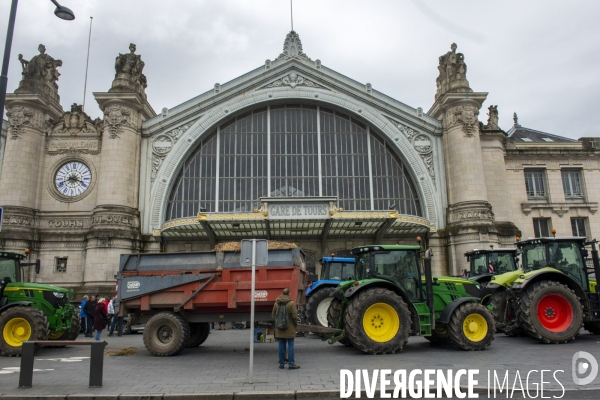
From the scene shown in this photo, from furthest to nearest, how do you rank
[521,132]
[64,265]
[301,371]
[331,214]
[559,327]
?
[521,132]
[64,265]
[331,214]
[559,327]
[301,371]

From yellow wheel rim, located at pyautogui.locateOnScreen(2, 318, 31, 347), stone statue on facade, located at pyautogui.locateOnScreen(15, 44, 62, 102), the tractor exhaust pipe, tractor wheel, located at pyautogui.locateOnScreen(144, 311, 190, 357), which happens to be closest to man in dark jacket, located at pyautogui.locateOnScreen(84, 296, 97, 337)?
yellow wheel rim, located at pyautogui.locateOnScreen(2, 318, 31, 347)

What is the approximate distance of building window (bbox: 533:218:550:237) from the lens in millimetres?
27375

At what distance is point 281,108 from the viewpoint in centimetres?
2775

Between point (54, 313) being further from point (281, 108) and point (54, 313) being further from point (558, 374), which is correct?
point (281, 108)

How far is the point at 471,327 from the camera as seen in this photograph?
11.5m

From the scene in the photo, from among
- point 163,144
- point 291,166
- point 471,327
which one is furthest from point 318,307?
point 163,144

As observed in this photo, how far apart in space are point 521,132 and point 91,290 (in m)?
30.7

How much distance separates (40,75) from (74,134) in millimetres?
4131

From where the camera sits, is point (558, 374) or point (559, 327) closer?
point (558, 374)

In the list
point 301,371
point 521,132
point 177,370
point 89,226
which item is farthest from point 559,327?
point 521,132

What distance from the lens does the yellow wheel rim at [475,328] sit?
11508mm

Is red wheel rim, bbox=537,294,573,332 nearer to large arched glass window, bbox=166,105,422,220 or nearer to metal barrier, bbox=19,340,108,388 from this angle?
metal barrier, bbox=19,340,108,388

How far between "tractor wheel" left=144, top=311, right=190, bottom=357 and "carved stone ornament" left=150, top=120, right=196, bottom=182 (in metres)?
15.6

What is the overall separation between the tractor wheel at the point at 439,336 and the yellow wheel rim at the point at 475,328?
558mm
